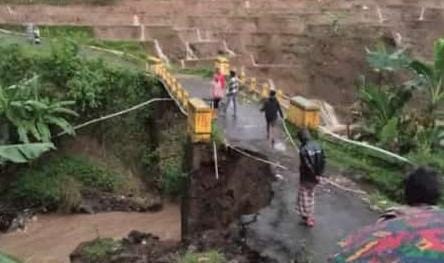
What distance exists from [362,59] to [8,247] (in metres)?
13.9

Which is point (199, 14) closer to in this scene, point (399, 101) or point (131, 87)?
point (131, 87)

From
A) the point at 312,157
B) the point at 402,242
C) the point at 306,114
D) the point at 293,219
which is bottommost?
the point at 293,219

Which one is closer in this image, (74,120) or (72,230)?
(72,230)

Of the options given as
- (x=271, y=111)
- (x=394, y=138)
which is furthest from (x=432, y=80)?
(x=271, y=111)

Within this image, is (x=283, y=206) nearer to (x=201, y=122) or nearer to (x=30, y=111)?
(x=201, y=122)

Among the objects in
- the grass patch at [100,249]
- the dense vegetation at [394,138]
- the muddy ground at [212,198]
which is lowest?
the grass patch at [100,249]

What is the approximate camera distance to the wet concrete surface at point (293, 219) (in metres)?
10.5

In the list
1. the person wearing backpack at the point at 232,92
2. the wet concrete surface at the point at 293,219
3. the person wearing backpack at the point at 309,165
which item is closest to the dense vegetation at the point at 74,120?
the person wearing backpack at the point at 232,92

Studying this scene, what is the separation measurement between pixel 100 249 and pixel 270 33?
15.5 metres

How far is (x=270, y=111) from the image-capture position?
15.2m

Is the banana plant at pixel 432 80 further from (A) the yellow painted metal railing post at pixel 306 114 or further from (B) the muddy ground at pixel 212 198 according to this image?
(B) the muddy ground at pixel 212 198

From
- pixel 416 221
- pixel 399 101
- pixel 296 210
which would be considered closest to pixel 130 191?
pixel 399 101

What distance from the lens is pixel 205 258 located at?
10.5 m

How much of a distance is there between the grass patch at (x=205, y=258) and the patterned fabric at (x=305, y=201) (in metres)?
1.20
